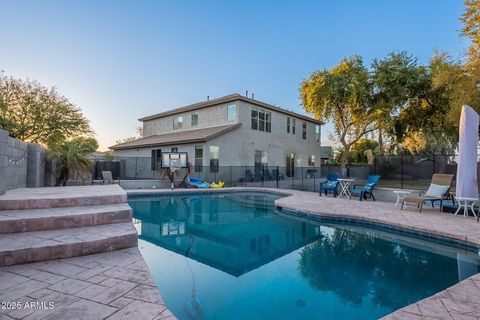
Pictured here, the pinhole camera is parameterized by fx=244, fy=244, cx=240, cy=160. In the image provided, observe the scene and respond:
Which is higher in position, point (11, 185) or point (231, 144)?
point (231, 144)

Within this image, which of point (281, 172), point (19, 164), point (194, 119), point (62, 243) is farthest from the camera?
point (281, 172)

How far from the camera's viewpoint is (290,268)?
4023 millimetres

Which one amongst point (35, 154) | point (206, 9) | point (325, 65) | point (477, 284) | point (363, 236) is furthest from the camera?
point (325, 65)

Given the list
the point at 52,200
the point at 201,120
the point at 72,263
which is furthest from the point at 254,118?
the point at 72,263

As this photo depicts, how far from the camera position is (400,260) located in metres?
4.44

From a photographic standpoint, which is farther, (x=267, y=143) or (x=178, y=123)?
(x=178, y=123)

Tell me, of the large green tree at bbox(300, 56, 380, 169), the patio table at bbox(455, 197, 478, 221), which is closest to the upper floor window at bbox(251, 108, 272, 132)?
the large green tree at bbox(300, 56, 380, 169)

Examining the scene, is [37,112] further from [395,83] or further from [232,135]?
[395,83]

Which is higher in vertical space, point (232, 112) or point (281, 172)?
point (232, 112)

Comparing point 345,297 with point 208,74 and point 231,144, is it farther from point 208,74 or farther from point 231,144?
point 208,74

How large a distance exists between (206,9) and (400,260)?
12.4m

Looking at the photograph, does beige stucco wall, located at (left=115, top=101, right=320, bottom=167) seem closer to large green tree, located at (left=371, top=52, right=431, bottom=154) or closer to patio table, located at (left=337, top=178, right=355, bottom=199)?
large green tree, located at (left=371, top=52, right=431, bottom=154)

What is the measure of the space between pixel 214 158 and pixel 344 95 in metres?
10.5

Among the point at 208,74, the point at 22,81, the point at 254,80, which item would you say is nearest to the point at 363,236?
the point at 208,74
